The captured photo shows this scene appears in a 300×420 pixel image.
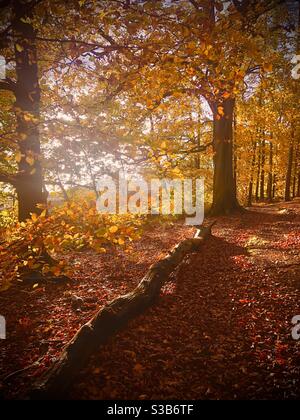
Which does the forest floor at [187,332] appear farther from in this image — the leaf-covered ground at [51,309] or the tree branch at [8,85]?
the tree branch at [8,85]

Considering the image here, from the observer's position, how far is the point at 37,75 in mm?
6906

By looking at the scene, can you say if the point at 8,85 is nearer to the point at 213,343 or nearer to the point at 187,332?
the point at 187,332

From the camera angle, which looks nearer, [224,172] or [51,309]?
[51,309]

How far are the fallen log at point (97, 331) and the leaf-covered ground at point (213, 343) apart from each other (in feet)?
0.53

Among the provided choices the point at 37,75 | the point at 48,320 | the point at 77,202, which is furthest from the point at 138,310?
the point at 37,75

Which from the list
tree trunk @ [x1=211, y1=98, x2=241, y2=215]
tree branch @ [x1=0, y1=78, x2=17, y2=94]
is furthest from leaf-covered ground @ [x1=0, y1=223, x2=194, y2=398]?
tree trunk @ [x1=211, y1=98, x2=241, y2=215]

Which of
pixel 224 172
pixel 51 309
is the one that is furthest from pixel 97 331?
pixel 224 172

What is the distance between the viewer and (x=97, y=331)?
4.98 meters

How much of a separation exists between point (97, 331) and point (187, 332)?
1.64 metres

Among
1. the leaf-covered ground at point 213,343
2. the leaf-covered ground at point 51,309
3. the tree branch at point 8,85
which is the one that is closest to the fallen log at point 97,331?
the leaf-covered ground at point 213,343

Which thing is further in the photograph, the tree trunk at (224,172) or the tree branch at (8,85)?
the tree trunk at (224,172)

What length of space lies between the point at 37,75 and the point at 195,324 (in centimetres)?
649

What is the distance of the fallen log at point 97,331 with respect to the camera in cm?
382
